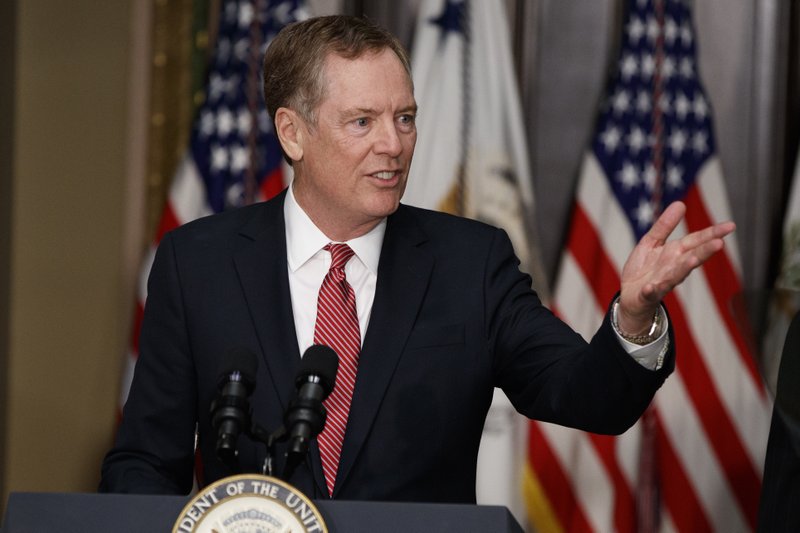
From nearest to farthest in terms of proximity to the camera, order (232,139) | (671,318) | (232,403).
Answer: (232,403)
(671,318)
(232,139)

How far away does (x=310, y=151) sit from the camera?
8.13 feet

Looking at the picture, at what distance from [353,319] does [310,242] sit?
0.71ft

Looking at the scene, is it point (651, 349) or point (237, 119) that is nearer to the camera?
point (651, 349)

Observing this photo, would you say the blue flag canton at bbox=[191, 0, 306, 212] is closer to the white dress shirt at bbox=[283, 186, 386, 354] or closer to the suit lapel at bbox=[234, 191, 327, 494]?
the suit lapel at bbox=[234, 191, 327, 494]

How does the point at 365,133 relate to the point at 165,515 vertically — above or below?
above

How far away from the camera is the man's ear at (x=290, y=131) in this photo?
2.53 m

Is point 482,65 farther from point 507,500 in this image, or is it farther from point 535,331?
point 535,331

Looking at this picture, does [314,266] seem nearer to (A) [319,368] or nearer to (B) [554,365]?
(B) [554,365]

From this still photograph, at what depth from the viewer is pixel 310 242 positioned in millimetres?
2490

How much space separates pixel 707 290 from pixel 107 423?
2.48m

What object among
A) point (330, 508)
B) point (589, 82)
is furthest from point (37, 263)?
point (330, 508)

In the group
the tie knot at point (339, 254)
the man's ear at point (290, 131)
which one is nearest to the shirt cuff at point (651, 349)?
the tie knot at point (339, 254)

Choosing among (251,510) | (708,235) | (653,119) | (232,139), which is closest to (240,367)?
(251,510)

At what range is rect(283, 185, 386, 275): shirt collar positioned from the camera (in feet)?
8.15
